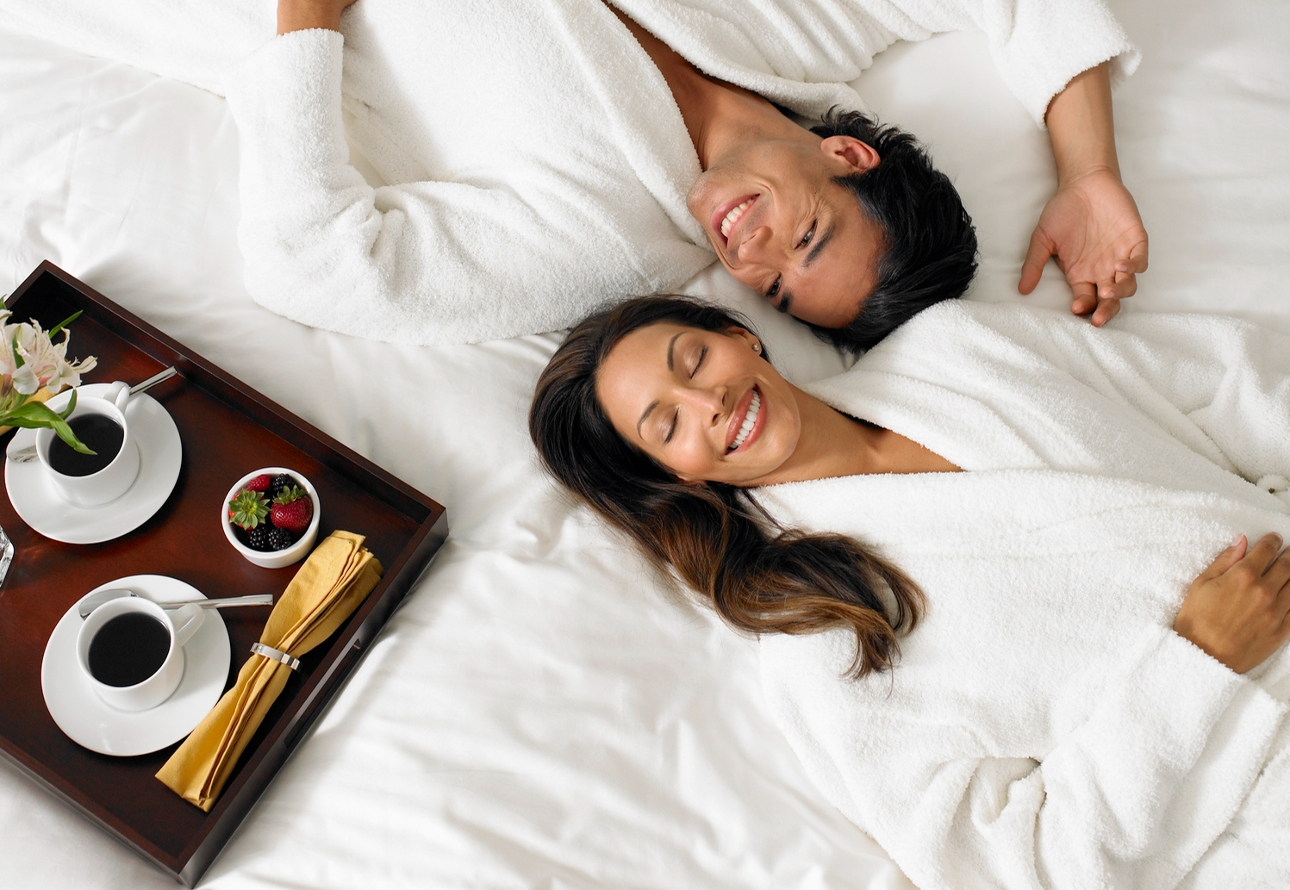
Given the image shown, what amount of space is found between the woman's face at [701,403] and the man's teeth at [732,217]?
8.3 inches

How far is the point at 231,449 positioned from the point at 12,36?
89cm

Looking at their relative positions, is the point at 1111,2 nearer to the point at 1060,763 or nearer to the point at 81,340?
the point at 1060,763

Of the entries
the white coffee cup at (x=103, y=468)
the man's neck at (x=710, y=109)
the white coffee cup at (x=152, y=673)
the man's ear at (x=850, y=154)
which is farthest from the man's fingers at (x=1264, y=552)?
the white coffee cup at (x=103, y=468)

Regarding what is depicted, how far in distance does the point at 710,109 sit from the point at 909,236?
0.42 meters

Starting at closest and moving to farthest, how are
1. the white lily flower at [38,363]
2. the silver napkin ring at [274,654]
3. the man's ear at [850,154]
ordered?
the white lily flower at [38,363], the silver napkin ring at [274,654], the man's ear at [850,154]

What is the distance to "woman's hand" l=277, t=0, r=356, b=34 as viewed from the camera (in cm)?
135

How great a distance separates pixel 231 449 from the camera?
1205mm

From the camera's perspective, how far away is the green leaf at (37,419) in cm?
97

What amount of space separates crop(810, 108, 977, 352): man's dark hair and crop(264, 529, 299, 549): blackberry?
3.02 ft

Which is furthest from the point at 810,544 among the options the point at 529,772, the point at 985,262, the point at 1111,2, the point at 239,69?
the point at 1111,2

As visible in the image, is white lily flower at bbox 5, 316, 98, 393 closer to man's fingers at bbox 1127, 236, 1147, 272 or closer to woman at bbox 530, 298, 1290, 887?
woman at bbox 530, 298, 1290, 887

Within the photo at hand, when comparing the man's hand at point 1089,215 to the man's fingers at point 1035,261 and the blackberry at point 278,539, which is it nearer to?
the man's fingers at point 1035,261

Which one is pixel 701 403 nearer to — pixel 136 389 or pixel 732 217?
pixel 732 217

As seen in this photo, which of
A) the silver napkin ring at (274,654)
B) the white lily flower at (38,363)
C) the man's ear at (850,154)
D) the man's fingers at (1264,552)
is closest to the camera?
the white lily flower at (38,363)
